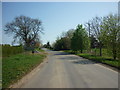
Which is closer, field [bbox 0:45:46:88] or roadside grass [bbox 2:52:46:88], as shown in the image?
roadside grass [bbox 2:52:46:88]

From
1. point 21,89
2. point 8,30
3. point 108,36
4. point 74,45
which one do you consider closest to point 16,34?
point 8,30

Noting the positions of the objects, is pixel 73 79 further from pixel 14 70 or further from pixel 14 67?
pixel 14 67

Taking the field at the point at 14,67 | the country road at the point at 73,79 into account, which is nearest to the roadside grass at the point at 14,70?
the field at the point at 14,67

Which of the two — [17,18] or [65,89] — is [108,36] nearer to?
[65,89]

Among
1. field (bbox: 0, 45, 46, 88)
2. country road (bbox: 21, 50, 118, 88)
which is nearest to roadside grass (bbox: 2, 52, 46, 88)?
field (bbox: 0, 45, 46, 88)

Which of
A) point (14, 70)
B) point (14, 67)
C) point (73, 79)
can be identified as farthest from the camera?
point (14, 67)

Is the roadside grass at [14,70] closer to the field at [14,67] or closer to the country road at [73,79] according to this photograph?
the field at [14,67]

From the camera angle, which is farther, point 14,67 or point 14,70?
point 14,67

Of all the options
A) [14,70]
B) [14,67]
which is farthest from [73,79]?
[14,67]

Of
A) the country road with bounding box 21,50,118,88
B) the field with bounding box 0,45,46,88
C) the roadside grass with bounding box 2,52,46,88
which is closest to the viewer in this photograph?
the country road with bounding box 21,50,118,88

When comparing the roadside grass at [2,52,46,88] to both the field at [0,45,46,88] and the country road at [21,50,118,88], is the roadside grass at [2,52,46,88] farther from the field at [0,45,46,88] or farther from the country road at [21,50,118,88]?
the country road at [21,50,118,88]

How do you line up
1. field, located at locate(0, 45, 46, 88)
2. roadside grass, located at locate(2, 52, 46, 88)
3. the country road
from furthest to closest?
Result: field, located at locate(0, 45, 46, 88) → roadside grass, located at locate(2, 52, 46, 88) → the country road

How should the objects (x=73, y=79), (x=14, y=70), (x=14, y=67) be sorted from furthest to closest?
(x=14, y=67), (x=14, y=70), (x=73, y=79)

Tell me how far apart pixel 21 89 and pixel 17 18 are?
5232cm
